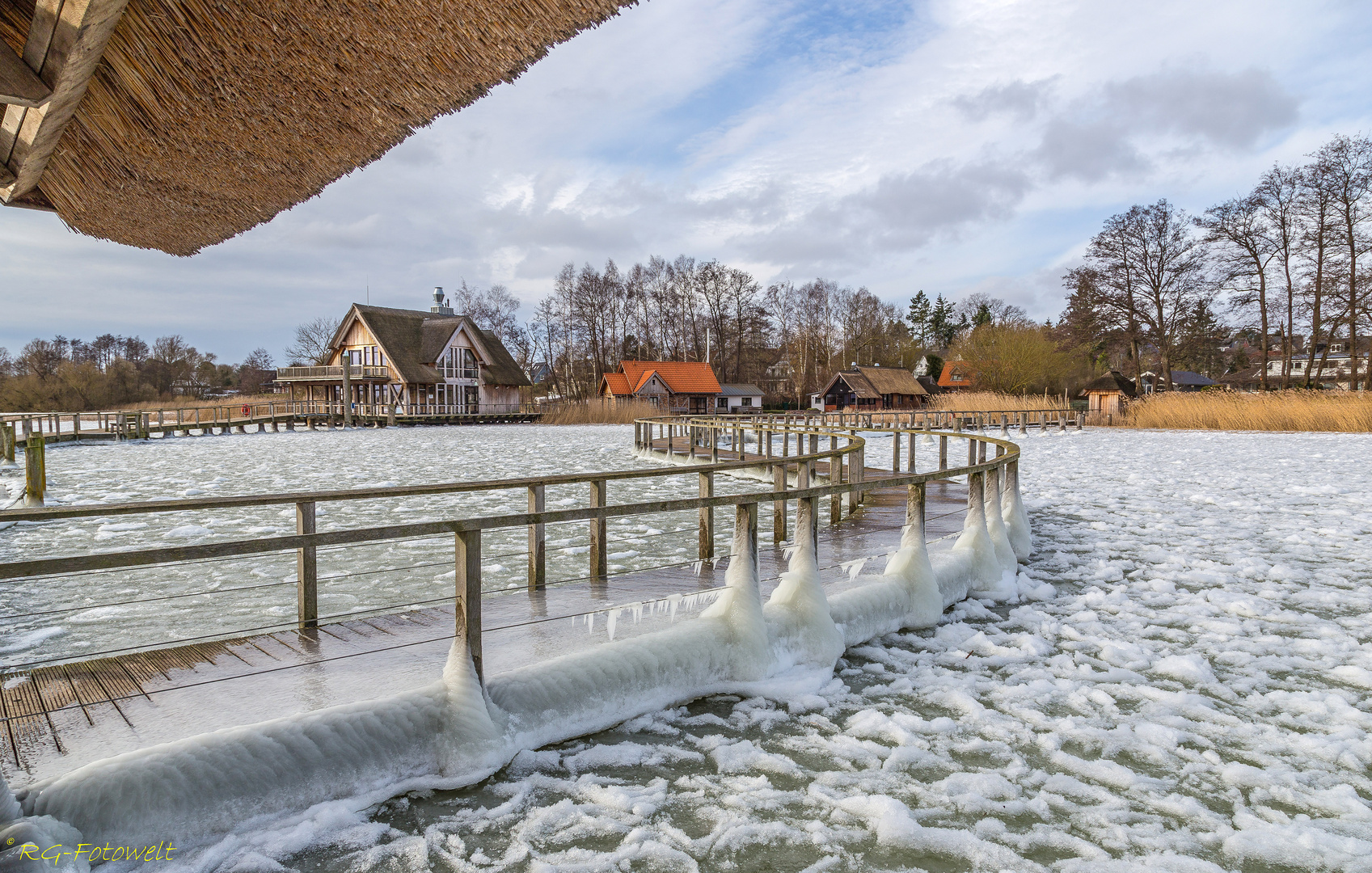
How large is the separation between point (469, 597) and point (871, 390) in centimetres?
5973

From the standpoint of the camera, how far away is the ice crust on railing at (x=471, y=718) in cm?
269

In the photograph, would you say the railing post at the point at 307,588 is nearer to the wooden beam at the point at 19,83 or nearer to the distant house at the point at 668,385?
the wooden beam at the point at 19,83

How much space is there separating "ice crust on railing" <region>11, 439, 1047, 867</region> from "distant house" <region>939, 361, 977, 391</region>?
185ft

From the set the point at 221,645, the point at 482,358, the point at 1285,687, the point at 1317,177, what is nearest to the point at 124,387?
the point at 482,358

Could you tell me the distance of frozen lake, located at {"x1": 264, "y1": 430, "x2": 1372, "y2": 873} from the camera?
286 cm

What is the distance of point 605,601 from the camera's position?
524 cm

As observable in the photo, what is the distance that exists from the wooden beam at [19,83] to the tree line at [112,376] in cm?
5716

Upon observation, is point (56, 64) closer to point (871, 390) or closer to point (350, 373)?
point (350, 373)

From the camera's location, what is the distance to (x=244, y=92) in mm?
3492

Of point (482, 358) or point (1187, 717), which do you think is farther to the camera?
point (482, 358)

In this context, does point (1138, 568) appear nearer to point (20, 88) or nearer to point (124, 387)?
point (20, 88)

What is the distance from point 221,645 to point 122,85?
2.80m

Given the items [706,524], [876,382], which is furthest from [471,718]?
[876,382]

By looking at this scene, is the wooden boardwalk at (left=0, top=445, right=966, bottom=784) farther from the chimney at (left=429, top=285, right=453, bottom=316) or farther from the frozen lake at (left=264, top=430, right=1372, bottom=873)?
the chimney at (left=429, top=285, right=453, bottom=316)
